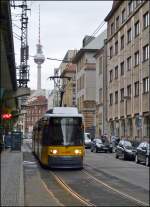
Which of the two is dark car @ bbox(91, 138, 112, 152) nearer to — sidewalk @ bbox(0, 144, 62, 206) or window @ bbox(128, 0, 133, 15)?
window @ bbox(128, 0, 133, 15)

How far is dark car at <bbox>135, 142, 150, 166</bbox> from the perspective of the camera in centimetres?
3553

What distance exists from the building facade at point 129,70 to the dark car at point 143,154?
10757mm

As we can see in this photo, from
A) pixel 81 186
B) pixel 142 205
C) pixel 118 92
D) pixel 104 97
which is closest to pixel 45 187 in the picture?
pixel 81 186

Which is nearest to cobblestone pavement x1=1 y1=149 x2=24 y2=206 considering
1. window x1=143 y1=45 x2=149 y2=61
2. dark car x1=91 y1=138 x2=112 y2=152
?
dark car x1=91 y1=138 x2=112 y2=152

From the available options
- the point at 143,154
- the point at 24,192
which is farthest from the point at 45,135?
the point at 24,192

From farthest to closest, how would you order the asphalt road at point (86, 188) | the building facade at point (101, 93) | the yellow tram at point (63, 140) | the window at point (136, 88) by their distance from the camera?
the building facade at point (101, 93), the window at point (136, 88), the yellow tram at point (63, 140), the asphalt road at point (86, 188)

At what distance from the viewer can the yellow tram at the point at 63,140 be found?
28.4 m

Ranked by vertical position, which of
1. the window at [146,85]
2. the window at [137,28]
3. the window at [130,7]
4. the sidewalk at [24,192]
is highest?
the window at [130,7]

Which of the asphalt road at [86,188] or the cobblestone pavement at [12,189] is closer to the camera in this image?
the cobblestone pavement at [12,189]

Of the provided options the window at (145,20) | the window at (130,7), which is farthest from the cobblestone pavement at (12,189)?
the window at (130,7)

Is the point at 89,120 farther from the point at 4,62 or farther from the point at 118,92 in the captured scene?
the point at 4,62

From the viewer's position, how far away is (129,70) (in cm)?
6431

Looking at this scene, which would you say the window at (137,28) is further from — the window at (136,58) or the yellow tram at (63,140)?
the yellow tram at (63,140)

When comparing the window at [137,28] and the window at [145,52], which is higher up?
the window at [137,28]
